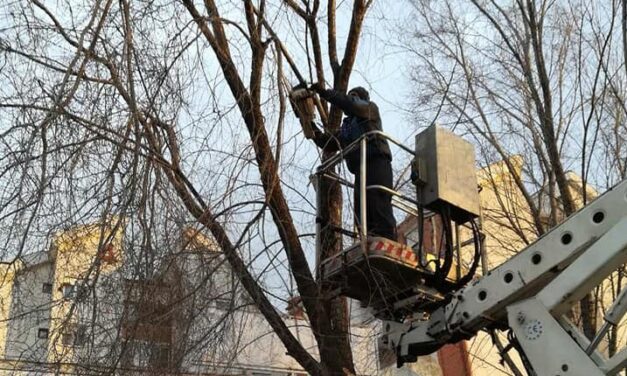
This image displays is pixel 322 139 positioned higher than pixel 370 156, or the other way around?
pixel 322 139

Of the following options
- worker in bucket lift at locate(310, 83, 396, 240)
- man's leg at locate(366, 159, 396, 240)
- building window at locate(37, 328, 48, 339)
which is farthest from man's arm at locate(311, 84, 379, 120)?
building window at locate(37, 328, 48, 339)

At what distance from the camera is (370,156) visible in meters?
6.66

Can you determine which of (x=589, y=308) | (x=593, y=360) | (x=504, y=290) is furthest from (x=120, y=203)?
A: (x=589, y=308)

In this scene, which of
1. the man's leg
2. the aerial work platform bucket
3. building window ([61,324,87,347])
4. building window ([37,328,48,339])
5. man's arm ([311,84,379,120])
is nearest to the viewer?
building window ([61,324,87,347])

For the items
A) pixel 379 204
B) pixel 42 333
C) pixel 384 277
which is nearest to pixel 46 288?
pixel 42 333

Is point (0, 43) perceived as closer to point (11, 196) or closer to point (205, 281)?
point (11, 196)

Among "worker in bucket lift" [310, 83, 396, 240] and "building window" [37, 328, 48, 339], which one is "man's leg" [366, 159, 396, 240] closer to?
"worker in bucket lift" [310, 83, 396, 240]

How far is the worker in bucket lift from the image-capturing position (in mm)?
6434

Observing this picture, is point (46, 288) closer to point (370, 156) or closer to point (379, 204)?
point (379, 204)

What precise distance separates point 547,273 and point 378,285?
1.30 metres

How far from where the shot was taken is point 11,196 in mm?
5051

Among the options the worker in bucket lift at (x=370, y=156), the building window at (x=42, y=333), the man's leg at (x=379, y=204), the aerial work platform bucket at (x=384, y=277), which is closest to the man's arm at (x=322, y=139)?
the worker in bucket lift at (x=370, y=156)

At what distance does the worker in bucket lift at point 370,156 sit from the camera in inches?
253

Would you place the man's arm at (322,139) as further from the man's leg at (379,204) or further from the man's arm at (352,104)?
the man's leg at (379,204)
